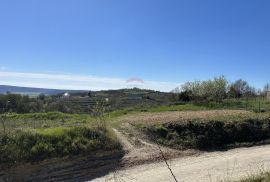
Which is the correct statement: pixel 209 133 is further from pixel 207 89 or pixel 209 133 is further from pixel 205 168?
pixel 207 89

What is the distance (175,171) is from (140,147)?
3.28m

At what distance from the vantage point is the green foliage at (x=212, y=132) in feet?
66.3

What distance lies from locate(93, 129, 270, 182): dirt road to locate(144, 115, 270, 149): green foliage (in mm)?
1454

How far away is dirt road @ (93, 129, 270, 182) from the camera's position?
14.6 metres

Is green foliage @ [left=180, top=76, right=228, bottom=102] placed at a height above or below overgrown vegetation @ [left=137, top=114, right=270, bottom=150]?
above

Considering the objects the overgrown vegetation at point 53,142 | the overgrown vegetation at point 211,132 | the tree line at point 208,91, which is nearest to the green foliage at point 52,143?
the overgrown vegetation at point 53,142

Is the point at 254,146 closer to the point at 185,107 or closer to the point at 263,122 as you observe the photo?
the point at 263,122

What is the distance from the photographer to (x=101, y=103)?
→ 22.1 metres


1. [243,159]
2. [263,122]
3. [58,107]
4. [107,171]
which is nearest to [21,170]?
[107,171]

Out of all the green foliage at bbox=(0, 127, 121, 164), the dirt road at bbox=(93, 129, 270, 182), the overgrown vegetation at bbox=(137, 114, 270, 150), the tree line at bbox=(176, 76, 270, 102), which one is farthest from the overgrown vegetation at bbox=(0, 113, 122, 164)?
the tree line at bbox=(176, 76, 270, 102)

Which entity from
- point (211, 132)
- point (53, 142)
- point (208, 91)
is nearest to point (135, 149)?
point (53, 142)

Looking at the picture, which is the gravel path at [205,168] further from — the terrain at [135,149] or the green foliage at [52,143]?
the green foliage at [52,143]

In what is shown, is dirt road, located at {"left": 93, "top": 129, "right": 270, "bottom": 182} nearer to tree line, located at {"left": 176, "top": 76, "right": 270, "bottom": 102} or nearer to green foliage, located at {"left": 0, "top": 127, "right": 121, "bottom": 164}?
green foliage, located at {"left": 0, "top": 127, "right": 121, "bottom": 164}

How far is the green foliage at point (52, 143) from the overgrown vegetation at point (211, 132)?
10.5 ft
